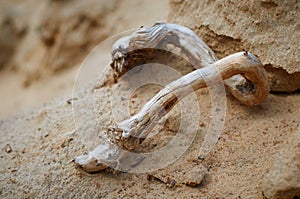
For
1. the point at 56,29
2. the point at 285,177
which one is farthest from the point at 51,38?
the point at 285,177

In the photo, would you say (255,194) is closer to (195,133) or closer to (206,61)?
(195,133)

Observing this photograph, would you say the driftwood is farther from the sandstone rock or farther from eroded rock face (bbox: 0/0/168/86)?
eroded rock face (bbox: 0/0/168/86)

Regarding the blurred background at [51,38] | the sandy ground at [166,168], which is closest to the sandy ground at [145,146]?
the sandy ground at [166,168]

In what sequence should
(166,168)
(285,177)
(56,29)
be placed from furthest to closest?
(56,29)
(166,168)
(285,177)

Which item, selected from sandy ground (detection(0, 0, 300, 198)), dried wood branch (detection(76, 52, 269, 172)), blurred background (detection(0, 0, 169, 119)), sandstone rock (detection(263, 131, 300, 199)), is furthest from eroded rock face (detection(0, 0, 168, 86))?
sandstone rock (detection(263, 131, 300, 199))

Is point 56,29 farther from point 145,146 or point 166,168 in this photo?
point 166,168

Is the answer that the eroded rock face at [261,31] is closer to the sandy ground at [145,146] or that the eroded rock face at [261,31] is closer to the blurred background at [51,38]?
the sandy ground at [145,146]

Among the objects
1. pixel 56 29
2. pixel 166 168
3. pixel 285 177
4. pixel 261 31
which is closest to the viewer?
pixel 285 177
